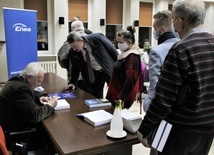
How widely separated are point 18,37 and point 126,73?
2.50 meters

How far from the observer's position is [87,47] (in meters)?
2.78

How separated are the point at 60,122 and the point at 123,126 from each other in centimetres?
49

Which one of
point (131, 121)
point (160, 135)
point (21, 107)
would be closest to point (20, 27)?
point (21, 107)

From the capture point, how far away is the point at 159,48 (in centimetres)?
158

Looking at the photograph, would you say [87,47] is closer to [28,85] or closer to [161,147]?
[28,85]

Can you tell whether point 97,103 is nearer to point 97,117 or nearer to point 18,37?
point 97,117

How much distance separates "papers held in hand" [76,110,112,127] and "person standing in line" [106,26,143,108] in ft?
1.08

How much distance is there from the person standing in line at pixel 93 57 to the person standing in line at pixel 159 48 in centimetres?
118

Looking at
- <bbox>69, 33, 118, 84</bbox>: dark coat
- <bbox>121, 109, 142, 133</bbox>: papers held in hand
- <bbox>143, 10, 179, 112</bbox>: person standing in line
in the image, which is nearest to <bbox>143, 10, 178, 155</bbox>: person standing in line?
<bbox>143, 10, 179, 112</bbox>: person standing in line

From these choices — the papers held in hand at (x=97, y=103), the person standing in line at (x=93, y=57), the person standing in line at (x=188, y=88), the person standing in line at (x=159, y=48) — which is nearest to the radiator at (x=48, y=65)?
the person standing in line at (x=93, y=57)

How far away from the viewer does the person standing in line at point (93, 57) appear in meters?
2.78

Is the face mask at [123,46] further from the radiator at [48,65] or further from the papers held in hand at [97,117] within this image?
the radiator at [48,65]

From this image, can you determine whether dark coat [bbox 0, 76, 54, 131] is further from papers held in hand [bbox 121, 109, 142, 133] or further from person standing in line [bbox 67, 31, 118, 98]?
person standing in line [bbox 67, 31, 118, 98]

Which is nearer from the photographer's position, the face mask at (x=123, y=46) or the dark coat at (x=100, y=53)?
the face mask at (x=123, y=46)
